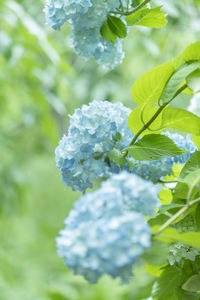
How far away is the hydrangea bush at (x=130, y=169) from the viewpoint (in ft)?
0.94

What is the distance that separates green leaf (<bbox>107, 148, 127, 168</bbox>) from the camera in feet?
1.41

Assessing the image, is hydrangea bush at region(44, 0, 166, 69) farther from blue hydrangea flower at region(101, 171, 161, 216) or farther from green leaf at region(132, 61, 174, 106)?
blue hydrangea flower at region(101, 171, 161, 216)

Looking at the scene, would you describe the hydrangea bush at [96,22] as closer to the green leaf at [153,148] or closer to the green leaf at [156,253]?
the green leaf at [153,148]

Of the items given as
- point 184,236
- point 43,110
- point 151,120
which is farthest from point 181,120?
point 43,110

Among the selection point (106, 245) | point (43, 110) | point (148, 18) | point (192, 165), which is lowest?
point (106, 245)

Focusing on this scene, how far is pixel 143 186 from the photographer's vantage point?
0.31m

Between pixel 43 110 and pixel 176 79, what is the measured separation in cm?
122

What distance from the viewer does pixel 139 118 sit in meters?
0.44

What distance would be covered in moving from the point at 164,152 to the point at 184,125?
0.12 feet

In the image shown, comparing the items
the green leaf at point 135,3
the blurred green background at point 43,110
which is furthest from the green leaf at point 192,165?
the blurred green background at point 43,110

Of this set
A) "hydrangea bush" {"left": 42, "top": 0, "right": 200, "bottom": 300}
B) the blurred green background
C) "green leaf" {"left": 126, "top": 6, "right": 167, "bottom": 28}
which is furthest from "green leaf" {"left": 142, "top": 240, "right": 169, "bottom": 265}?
the blurred green background

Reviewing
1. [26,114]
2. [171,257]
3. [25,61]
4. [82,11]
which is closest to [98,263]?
[171,257]

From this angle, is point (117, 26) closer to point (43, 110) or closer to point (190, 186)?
point (190, 186)

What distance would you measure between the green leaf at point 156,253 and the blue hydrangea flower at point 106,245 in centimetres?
3
